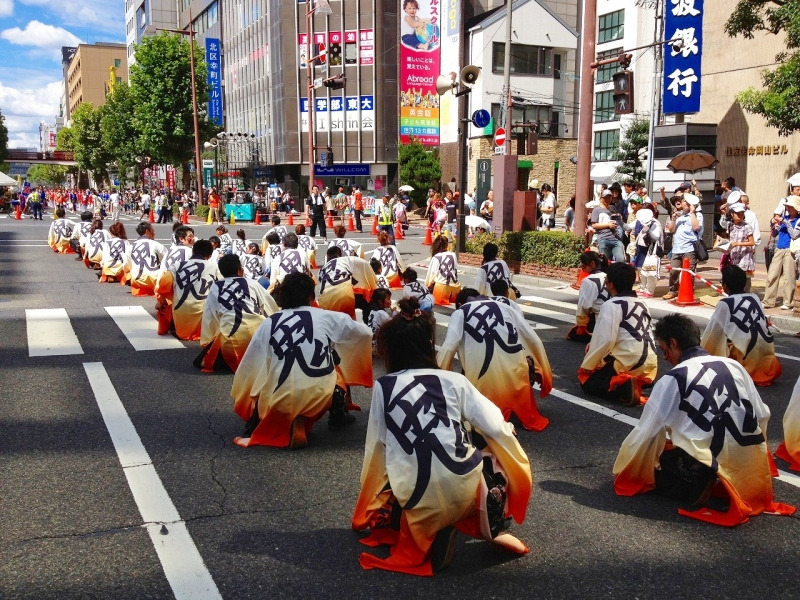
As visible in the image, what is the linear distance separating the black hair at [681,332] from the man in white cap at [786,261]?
27.7 ft

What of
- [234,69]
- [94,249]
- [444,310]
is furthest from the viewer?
[234,69]

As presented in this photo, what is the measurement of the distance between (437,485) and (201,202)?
147ft

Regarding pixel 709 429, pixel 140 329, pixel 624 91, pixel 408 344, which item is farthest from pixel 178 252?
pixel 624 91

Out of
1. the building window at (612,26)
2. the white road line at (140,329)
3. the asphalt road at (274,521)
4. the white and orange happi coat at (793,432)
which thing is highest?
the building window at (612,26)

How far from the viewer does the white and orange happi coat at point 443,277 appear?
1312 cm

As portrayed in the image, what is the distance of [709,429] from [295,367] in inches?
116

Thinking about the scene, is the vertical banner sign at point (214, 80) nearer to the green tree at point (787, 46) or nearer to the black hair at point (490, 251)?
the green tree at point (787, 46)

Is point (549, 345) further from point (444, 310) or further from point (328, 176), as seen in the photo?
point (328, 176)

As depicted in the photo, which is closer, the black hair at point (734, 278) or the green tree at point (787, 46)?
the black hair at point (734, 278)

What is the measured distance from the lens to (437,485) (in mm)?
3783

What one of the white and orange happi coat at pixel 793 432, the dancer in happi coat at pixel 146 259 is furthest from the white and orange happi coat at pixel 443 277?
the white and orange happi coat at pixel 793 432

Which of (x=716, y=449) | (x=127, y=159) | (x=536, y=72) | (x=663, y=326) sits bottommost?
(x=716, y=449)

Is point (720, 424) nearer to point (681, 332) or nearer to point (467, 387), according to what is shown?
point (681, 332)

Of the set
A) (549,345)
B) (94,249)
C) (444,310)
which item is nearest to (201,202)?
(94,249)
